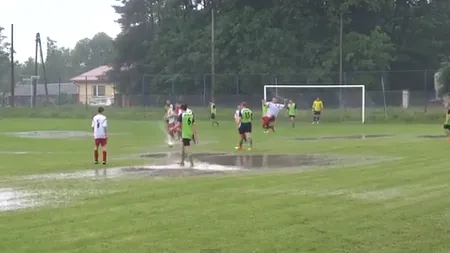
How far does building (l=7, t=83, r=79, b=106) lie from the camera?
272 feet

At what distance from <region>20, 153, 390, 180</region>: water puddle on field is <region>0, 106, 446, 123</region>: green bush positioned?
27983 millimetres

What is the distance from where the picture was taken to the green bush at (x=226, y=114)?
51562 mm

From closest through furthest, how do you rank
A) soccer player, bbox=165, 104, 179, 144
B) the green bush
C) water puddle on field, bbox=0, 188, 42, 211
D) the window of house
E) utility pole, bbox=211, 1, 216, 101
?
water puddle on field, bbox=0, 188, 42, 211 < soccer player, bbox=165, 104, 179, 144 < the green bush < utility pole, bbox=211, 1, 216, 101 < the window of house

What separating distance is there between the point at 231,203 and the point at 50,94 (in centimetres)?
9964

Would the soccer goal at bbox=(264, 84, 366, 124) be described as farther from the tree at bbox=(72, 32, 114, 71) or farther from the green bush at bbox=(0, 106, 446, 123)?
the tree at bbox=(72, 32, 114, 71)

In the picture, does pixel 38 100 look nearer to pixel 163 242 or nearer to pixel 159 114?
pixel 159 114

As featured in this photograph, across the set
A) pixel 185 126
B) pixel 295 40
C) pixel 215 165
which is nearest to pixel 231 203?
pixel 215 165

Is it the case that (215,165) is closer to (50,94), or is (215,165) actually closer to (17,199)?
(17,199)

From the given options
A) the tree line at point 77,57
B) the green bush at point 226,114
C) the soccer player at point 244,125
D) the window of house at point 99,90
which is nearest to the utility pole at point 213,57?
the green bush at point 226,114

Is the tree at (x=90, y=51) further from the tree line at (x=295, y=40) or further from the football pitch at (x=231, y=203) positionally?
the football pitch at (x=231, y=203)

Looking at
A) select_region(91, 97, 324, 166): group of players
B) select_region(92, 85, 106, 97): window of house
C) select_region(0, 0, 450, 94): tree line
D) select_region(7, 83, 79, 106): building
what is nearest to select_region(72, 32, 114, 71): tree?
select_region(7, 83, 79, 106): building

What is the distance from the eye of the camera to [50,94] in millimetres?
109750

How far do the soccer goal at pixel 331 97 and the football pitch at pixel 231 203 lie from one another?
1083 inches

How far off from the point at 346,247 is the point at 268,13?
204 ft
